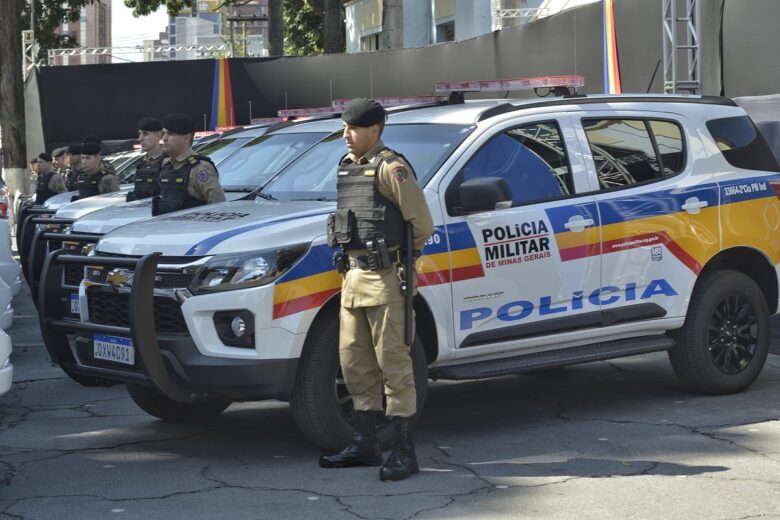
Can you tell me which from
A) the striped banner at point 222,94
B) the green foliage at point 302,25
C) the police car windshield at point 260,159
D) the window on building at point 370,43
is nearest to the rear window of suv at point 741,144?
the police car windshield at point 260,159

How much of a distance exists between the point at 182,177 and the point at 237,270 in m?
2.27

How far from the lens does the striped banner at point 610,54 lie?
57.8 feet

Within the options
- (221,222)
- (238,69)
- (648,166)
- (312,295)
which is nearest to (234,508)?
(312,295)

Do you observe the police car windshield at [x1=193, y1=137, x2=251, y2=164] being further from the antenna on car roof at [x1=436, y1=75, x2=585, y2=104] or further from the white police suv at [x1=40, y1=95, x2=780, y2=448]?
the white police suv at [x1=40, y1=95, x2=780, y2=448]

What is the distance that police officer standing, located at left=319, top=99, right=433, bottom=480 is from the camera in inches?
237

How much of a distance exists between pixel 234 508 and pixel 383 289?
1214 mm

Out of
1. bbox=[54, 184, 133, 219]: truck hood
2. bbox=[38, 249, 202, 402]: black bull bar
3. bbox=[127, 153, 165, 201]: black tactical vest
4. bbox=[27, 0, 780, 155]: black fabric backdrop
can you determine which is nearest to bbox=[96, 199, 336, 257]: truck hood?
bbox=[38, 249, 202, 402]: black bull bar

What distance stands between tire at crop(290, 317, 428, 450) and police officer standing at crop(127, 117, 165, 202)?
4.18 m

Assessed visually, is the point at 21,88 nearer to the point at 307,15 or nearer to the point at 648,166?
the point at 307,15

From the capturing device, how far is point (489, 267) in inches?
265

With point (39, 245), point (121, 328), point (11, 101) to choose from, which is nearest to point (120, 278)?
point (121, 328)

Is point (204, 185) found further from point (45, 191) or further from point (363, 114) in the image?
point (45, 191)

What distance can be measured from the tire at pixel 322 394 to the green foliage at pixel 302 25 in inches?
1593

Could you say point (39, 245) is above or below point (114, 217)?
below
